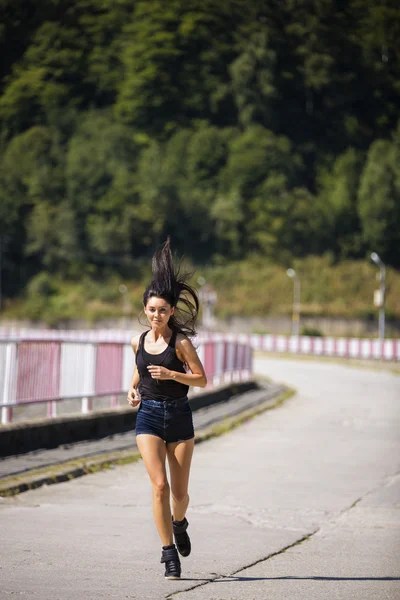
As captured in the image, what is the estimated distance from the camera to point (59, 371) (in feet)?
58.5

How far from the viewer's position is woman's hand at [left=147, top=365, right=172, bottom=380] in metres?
7.85

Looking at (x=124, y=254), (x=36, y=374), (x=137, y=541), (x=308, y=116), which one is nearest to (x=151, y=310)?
(x=137, y=541)

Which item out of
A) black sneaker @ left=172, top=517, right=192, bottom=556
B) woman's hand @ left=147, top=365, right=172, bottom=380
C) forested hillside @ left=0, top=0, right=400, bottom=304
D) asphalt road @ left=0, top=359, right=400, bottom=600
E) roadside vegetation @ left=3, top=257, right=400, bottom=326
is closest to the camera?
asphalt road @ left=0, top=359, right=400, bottom=600

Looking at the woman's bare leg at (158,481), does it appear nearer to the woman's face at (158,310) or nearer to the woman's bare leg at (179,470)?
the woman's bare leg at (179,470)

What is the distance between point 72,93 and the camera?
174875mm

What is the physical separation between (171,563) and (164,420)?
0.84 m

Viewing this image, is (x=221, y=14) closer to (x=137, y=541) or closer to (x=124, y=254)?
(x=124, y=254)

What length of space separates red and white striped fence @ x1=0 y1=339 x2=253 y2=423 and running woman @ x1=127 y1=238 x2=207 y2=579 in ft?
26.0

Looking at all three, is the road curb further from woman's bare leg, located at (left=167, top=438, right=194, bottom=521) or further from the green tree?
the green tree

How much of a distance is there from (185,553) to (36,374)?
9.03 m

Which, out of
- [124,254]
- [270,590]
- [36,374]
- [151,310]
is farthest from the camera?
[124,254]

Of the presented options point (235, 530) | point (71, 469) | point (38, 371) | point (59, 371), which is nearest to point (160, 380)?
point (235, 530)

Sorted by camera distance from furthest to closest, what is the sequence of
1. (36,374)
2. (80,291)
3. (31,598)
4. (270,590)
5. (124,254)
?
(124,254) < (80,291) < (36,374) < (270,590) < (31,598)

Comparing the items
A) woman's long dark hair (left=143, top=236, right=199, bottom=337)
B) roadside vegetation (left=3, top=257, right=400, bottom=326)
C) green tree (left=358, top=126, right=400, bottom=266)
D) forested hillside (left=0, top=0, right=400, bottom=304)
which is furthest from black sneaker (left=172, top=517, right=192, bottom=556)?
green tree (left=358, top=126, right=400, bottom=266)
